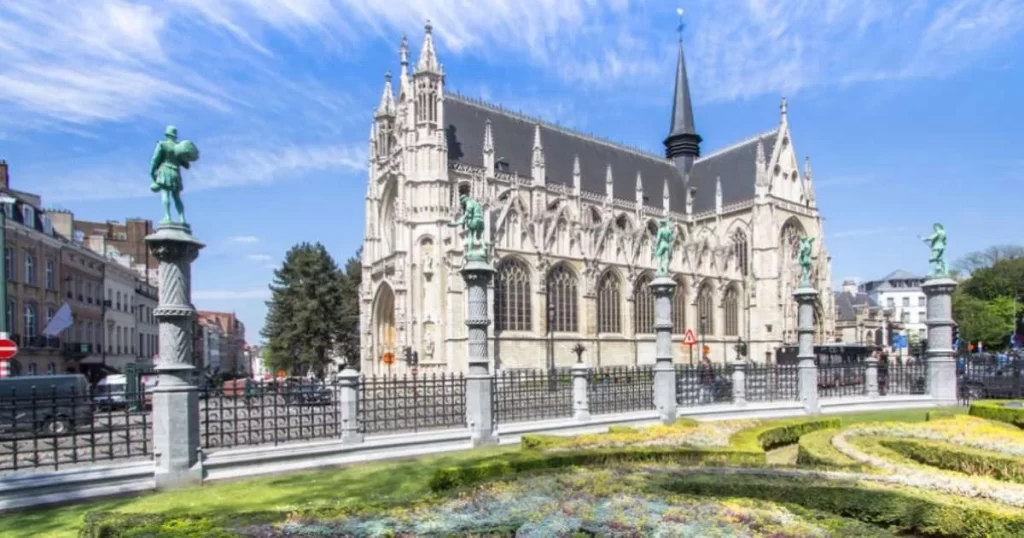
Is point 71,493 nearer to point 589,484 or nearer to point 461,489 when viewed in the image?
point 461,489

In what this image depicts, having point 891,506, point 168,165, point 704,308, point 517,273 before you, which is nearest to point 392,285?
point 517,273

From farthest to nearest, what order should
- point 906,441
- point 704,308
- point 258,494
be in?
point 704,308
point 906,441
point 258,494

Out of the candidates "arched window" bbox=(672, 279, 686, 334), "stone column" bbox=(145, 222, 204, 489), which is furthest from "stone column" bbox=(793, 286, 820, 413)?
"arched window" bbox=(672, 279, 686, 334)

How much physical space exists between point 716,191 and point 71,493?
168 feet

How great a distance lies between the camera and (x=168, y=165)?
10.8 meters

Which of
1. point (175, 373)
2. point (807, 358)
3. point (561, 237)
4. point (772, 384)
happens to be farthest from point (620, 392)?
point (561, 237)

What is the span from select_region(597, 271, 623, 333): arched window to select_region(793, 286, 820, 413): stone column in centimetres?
2333

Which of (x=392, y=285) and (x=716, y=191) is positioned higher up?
(x=716, y=191)

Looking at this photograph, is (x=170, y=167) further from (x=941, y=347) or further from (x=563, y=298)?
(x=563, y=298)

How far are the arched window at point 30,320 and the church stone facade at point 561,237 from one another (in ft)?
59.4

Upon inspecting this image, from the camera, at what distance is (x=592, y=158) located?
52906 mm

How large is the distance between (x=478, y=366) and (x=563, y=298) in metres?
27.6

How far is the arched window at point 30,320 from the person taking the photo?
33.3 meters

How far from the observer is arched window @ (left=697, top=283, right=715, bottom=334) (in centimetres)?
4921
